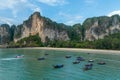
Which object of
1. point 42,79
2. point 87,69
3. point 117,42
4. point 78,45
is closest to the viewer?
point 42,79

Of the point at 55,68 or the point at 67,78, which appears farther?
the point at 55,68

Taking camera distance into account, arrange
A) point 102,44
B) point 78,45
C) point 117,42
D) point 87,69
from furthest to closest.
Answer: point 78,45 → point 102,44 → point 117,42 → point 87,69

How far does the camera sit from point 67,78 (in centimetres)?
5353

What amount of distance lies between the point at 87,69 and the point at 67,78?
1398cm

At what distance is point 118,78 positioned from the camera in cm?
5291

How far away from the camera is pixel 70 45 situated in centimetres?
19550

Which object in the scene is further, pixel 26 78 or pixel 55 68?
pixel 55 68

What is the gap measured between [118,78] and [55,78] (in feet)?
45.6

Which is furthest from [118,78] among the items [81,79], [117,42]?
[117,42]

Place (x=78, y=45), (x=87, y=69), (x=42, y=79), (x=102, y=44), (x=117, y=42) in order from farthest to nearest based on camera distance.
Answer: (x=78, y=45)
(x=102, y=44)
(x=117, y=42)
(x=87, y=69)
(x=42, y=79)

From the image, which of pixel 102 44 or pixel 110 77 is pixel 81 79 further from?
pixel 102 44

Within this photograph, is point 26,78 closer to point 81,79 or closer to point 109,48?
point 81,79

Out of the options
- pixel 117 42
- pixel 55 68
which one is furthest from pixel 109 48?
pixel 55 68

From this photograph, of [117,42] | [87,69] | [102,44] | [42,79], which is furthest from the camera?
[102,44]
